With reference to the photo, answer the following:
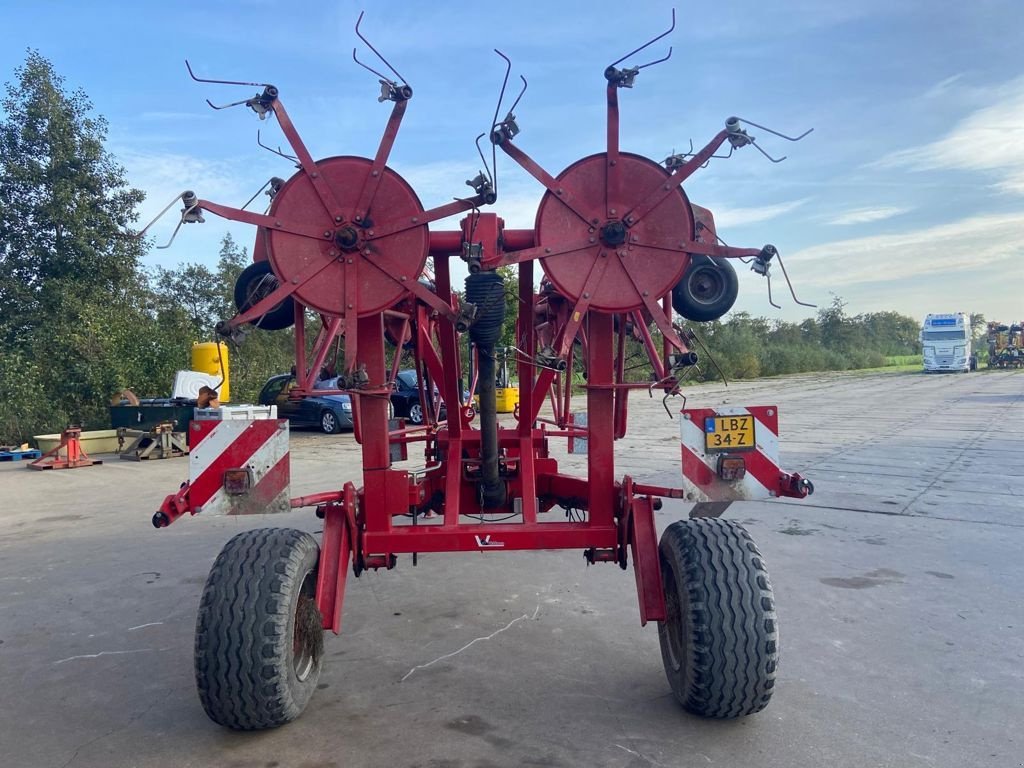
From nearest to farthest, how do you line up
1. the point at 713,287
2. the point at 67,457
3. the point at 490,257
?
the point at 490,257, the point at 713,287, the point at 67,457

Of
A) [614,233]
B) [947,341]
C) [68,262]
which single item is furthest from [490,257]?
[947,341]

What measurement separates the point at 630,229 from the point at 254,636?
2430 mm

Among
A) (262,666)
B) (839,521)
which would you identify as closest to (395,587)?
(262,666)

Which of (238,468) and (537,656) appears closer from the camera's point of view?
(238,468)

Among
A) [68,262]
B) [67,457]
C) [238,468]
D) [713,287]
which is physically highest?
[68,262]

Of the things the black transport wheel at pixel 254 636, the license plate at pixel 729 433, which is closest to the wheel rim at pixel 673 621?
the license plate at pixel 729 433

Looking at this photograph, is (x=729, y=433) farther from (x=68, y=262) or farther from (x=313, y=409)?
(x=68, y=262)

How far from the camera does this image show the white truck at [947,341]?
46.0 m

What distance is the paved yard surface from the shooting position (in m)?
3.29

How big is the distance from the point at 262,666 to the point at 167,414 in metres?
13.4

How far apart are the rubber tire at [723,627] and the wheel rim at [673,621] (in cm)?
7

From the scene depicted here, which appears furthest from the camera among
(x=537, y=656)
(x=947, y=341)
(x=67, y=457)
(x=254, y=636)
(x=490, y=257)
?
(x=947, y=341)

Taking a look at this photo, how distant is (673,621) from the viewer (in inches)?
147

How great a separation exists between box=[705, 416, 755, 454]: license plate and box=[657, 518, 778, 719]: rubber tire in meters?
0.41
